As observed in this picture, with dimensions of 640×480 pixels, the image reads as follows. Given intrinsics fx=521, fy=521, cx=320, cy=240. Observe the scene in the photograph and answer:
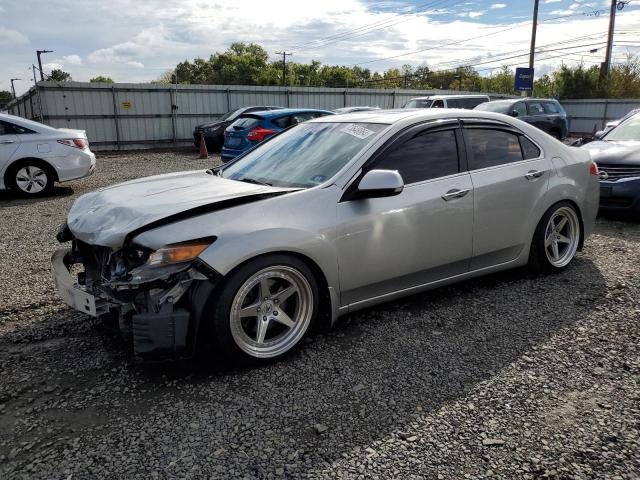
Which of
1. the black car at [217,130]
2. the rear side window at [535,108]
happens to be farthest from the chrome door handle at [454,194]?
the black car at [217,130]

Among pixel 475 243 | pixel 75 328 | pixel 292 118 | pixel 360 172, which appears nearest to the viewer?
pixel 360 172

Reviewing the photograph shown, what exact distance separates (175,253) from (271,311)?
27.5 inches

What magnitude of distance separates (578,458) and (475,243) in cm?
195

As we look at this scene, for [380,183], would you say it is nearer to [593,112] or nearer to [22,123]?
[22,123]

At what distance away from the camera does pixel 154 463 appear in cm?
236

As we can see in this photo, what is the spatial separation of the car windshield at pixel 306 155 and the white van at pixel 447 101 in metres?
12.4

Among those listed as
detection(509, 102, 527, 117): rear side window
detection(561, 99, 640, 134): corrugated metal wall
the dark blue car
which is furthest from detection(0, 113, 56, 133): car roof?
detection(561, 99, 640, 134): corrugated metal wall

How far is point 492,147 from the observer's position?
14.1ft

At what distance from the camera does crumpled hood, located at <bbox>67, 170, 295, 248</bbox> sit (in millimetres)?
3098

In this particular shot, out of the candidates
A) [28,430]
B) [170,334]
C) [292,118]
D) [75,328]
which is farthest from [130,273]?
[292,118]

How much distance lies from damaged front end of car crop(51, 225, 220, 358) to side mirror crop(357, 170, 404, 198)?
1.05 meters

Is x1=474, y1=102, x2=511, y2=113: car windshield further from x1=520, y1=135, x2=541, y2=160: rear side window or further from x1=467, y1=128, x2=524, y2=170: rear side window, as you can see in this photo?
x1=467, y1=128, x2=524, y2=170: rear side window

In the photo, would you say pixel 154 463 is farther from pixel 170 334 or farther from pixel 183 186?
pixel 183 186

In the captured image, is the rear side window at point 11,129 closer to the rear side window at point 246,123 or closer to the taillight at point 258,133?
the taillight at point 258,133
